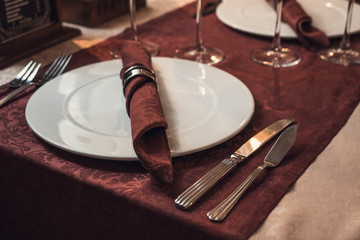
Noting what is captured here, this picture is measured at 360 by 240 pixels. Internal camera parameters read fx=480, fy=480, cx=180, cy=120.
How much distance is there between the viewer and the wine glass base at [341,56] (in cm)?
108

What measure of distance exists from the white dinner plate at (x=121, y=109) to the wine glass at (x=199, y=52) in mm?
128

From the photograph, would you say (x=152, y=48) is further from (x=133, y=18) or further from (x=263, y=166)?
(x=263, y=166)

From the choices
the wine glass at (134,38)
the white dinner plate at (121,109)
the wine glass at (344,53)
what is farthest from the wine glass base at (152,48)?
the wine glass at (344,53)

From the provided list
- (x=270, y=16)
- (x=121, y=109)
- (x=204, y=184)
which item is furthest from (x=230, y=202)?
(x=270, y=16)

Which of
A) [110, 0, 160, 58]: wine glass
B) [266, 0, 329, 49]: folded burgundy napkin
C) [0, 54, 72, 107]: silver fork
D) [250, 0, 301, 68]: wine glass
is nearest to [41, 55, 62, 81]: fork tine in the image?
[0, 54, 72, 107]: silver fork

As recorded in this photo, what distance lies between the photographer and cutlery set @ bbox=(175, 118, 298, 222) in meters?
0.60

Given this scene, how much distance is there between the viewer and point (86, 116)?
776 mm

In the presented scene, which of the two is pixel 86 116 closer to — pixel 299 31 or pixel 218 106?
pixel 218 106

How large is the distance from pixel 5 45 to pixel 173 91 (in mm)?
487

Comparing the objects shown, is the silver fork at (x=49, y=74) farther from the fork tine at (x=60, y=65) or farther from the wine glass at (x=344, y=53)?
the wine glass at (x=344, y=53)

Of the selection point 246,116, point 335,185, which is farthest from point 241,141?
point 335,185

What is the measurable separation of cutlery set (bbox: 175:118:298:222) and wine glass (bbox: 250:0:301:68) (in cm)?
29

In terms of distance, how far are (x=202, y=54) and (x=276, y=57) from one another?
0.17 metres

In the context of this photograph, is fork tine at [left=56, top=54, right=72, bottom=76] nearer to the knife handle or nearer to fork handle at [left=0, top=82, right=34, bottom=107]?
fork handle at [left=0, top=82, right=34, bottom=107]
